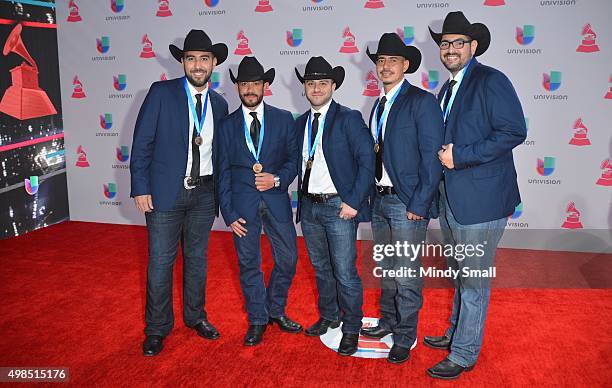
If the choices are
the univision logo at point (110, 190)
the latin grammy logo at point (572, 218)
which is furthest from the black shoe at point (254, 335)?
the univision logo at point (110, 190)

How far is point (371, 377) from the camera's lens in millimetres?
3107

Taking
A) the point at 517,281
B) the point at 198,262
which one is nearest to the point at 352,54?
the point at 517,281

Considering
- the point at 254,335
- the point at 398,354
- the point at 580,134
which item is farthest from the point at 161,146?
the point at 580,134

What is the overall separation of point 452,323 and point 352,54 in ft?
12.0

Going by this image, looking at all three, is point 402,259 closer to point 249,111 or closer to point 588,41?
point 249,111

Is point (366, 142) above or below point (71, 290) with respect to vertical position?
above

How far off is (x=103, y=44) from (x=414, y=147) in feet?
17.5

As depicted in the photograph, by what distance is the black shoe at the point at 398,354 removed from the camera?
326 centimetres

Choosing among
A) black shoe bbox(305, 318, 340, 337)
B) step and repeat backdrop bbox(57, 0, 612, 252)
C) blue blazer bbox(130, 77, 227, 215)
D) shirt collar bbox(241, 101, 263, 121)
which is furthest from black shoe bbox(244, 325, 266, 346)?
Answer: step and repeat backdrop bbox(57, 0, 612, 252)

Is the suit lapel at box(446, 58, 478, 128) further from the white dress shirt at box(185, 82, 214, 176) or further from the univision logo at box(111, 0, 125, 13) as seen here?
the univision logo at box(111, 0, 125, 13)

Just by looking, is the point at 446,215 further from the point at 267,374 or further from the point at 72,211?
the point at 72,211

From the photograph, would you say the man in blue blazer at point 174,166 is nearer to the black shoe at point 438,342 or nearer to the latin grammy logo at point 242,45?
the black shoe at point 438,342

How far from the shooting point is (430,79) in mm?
6086

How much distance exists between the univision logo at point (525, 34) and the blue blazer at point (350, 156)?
3361 millimetres
